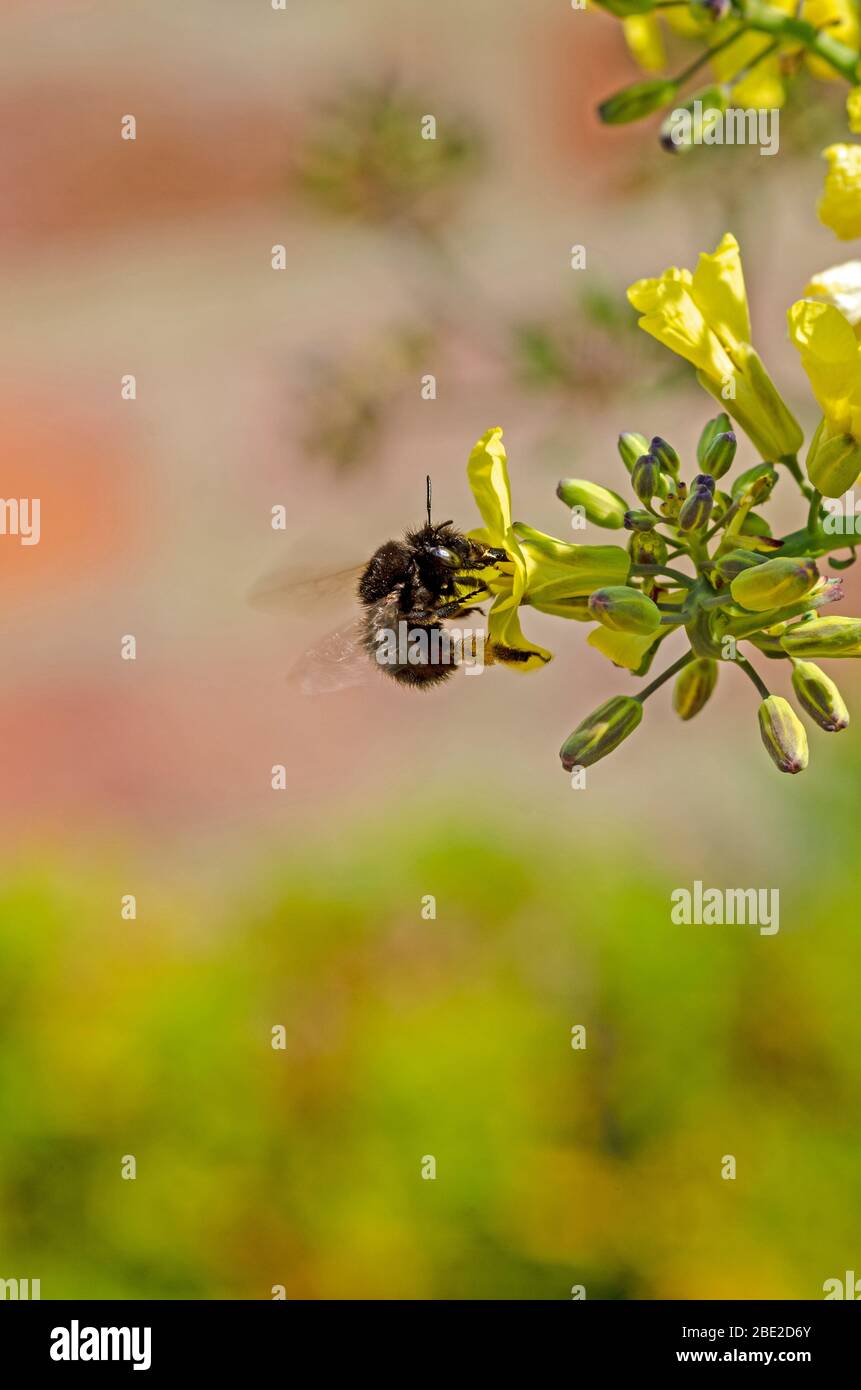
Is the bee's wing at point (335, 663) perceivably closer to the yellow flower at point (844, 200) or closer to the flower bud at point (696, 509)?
the flower bud at point (696, 509)

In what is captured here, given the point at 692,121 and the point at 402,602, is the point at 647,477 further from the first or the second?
the point at 402,602

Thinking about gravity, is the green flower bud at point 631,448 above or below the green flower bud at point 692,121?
below

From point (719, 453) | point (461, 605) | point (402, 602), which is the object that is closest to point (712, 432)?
point (719, 453)

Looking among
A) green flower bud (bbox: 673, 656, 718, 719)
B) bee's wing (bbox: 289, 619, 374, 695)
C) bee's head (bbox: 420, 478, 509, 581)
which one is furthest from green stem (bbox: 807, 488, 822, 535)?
bee's wing (bbox: 289, 619, 374, 695)

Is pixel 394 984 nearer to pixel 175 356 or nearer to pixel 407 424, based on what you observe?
pixel 407 424

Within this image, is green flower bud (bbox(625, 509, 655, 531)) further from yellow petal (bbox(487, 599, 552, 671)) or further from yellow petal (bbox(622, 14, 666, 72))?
yellow petal (bbox(622, 14, 666, 72))

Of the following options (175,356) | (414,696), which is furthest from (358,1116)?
(175,356)

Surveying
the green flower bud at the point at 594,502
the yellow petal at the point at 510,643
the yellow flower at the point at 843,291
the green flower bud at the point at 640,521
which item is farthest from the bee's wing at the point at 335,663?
the yellow flower at the point at 843,291
